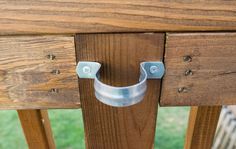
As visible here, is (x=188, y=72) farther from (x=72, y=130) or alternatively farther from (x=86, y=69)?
(x=72, y=130)

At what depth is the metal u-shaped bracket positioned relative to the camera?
0.45m

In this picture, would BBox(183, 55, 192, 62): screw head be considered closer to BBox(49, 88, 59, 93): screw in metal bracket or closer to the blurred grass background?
BBox(49, 88, 59, 93): screw in metal bracket

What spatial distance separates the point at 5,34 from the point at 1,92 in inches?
4.5

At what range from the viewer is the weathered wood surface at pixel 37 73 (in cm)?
49

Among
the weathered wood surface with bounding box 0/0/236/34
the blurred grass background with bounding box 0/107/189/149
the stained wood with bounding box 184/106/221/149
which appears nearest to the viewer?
the weathered wood surface with bounding box 0/0/236/34

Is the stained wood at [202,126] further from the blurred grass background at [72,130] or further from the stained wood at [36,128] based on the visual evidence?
the blurred grass background at [72,130]

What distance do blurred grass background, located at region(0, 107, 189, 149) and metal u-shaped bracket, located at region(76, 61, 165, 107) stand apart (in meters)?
1.58

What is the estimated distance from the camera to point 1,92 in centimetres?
55

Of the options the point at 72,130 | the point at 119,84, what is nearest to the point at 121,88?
the point at 119,84

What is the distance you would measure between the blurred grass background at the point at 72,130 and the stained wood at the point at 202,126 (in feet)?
4.33

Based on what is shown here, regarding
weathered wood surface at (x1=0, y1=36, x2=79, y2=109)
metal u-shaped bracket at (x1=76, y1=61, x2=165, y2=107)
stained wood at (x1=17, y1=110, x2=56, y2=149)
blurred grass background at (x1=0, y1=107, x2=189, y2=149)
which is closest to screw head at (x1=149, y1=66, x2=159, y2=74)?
metal u-shaped bracket at (x1=76, y1=61, x2=165, y2=107)

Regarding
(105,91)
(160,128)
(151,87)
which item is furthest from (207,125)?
(160,128)

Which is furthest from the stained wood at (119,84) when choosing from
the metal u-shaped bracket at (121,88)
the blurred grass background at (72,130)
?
the blurred grass background at (72,130)

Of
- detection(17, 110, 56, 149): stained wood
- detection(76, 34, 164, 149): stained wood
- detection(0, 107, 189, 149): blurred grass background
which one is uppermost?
detection(76, 34, 164, 149): stained wood
